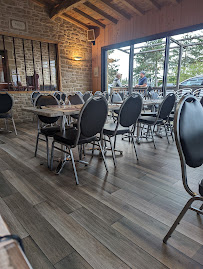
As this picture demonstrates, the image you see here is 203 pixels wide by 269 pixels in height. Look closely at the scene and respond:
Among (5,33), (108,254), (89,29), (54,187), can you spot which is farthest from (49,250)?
(89,29)

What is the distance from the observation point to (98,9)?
593 cm

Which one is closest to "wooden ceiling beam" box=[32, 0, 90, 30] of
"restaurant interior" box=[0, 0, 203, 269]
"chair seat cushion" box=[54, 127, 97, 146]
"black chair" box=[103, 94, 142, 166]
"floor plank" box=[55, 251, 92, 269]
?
"restaurant interior" box=[0, 0, 203, 269]

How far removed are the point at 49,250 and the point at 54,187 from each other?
2.62 ft

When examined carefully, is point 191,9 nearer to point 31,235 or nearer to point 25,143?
point 25,143

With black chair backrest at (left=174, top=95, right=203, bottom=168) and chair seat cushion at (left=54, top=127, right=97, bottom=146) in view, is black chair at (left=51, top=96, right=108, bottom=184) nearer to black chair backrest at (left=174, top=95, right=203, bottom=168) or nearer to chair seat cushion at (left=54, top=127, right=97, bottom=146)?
chair seat cushion at (left=54, top=127, right=97, bottom=146)

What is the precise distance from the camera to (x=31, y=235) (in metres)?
1.33

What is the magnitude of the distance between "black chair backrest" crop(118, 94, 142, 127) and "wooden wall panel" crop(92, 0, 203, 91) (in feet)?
11.5

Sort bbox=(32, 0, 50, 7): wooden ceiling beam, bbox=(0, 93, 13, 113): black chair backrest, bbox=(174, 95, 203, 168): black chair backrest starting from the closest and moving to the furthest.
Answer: bbox=(174, 95, 203, 168): black chair backrest
bbox=(0, 93, 13, 113): black chair backrest
bbox=(32, 0, 50, 7): wooden ceiling beam

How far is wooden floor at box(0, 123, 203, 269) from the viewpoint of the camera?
1.16 m

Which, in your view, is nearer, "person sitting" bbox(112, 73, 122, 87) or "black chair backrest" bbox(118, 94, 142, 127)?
"black chair backrest" bbox(118, 94, 142, 127)

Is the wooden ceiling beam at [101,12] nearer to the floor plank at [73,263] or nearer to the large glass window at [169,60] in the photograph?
the large glass window at [169,60]

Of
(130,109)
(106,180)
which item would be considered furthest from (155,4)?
(106,180)

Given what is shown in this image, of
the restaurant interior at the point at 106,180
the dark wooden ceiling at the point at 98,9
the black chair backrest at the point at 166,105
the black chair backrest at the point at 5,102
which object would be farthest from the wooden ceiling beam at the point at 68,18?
the black chair backrest at the point at 166,105

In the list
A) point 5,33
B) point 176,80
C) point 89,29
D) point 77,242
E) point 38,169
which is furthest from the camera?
point 89,29
